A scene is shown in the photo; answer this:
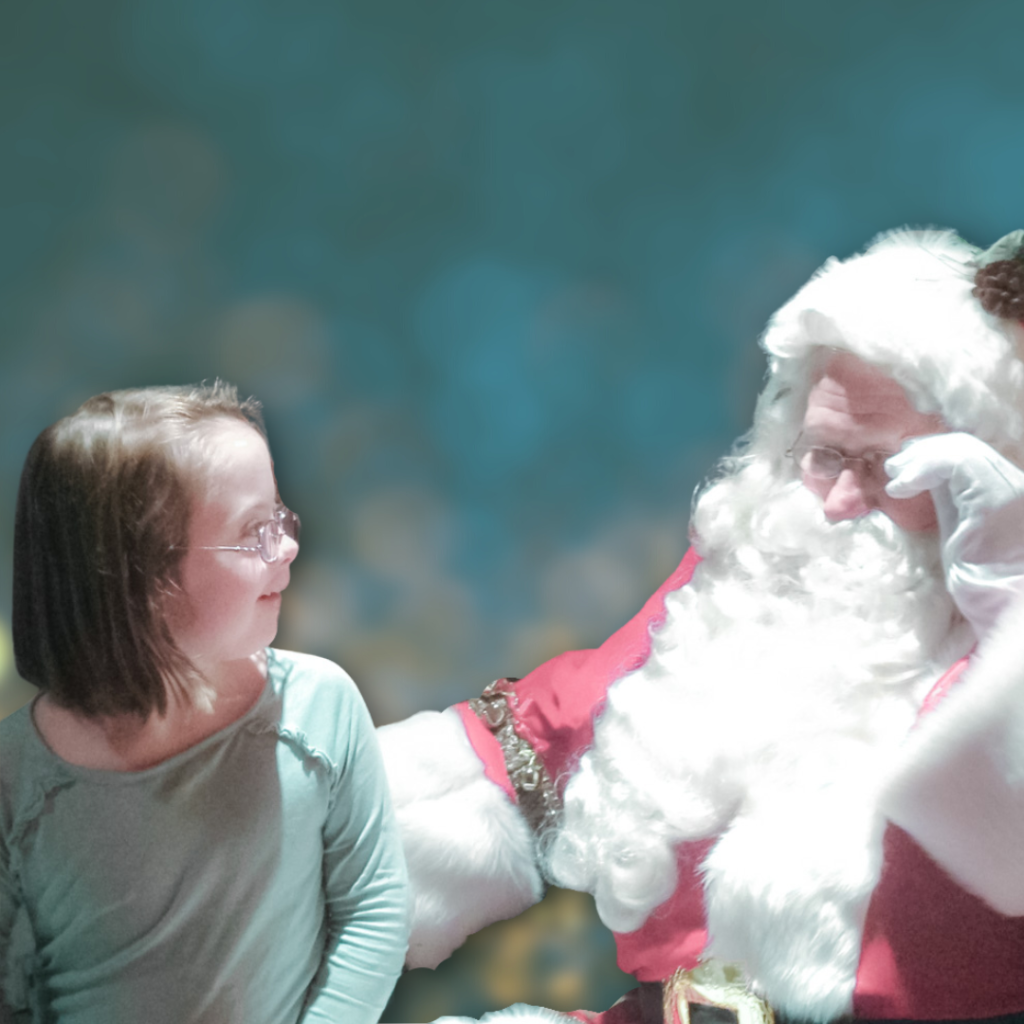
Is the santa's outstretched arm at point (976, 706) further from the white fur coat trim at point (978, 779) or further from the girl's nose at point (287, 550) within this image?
the girl's nose at point (287, 550)

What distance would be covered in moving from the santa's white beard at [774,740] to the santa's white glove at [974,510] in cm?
7

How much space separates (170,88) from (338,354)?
29cm

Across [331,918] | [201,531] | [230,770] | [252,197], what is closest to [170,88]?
[252,197]

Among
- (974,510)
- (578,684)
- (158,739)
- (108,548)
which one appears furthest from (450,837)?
(974,510)

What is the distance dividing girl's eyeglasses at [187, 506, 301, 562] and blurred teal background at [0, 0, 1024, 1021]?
0.05 m

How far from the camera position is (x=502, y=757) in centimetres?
104

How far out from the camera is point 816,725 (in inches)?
36.5

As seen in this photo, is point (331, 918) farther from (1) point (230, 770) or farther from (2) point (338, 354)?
(2) point (338, 354)

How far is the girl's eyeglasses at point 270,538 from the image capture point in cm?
84

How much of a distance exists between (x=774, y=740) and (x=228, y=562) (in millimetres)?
516

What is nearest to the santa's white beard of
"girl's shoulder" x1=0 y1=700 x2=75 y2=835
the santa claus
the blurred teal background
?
the santa claus

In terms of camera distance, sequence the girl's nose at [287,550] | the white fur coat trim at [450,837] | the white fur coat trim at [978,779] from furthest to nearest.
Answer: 1. the white fur coat trim at [450,837]
2. the girl's nose at [287,550]
3. the white fur coat trim at [978,779]

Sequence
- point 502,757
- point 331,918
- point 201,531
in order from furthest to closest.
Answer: point 502,757 < point 331,918 < point 201,531

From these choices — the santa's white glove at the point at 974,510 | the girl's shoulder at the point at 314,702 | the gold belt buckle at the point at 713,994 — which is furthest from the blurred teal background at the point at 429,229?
the gold belt buckle at the point at 713,994
